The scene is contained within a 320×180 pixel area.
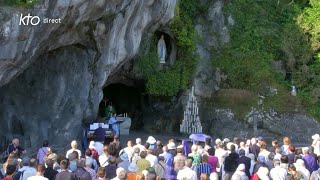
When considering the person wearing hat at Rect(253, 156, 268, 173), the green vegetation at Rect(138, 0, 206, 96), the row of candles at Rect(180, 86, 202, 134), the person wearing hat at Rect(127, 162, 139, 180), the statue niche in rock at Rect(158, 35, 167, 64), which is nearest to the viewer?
the person wearing hat at Rect(127, 162, 139, 180)

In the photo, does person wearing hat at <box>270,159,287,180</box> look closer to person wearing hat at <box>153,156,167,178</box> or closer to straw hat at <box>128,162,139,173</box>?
person wearing hat at <box>153,156,167,178</box>

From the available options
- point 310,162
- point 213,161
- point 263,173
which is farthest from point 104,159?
point 310,162

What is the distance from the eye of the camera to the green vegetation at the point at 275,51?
26297mm

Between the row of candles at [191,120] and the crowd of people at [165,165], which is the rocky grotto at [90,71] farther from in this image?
the crowd of people at [165,165]

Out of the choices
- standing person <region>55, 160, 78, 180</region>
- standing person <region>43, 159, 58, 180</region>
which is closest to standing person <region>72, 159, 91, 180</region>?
standing person <region>55, 160, 78, 180</region>

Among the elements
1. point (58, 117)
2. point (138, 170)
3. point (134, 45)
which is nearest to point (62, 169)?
point (138, 170)

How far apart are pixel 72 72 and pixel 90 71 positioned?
841 millimetres

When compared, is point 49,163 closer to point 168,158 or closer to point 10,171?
point 10,171

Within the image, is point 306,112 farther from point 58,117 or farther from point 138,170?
point 138,170

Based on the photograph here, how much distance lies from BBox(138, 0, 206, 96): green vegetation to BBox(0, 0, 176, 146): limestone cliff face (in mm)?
3375

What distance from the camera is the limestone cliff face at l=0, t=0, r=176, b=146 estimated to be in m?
18.8

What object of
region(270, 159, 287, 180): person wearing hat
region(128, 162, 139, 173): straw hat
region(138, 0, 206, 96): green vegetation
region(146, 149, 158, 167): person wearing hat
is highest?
region(138, 0, 206, 96): green vegetation

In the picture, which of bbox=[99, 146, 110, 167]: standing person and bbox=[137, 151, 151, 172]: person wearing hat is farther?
bbox=[99, 146, 110, 167]: standing person

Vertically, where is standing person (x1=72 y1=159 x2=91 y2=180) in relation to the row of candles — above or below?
below
